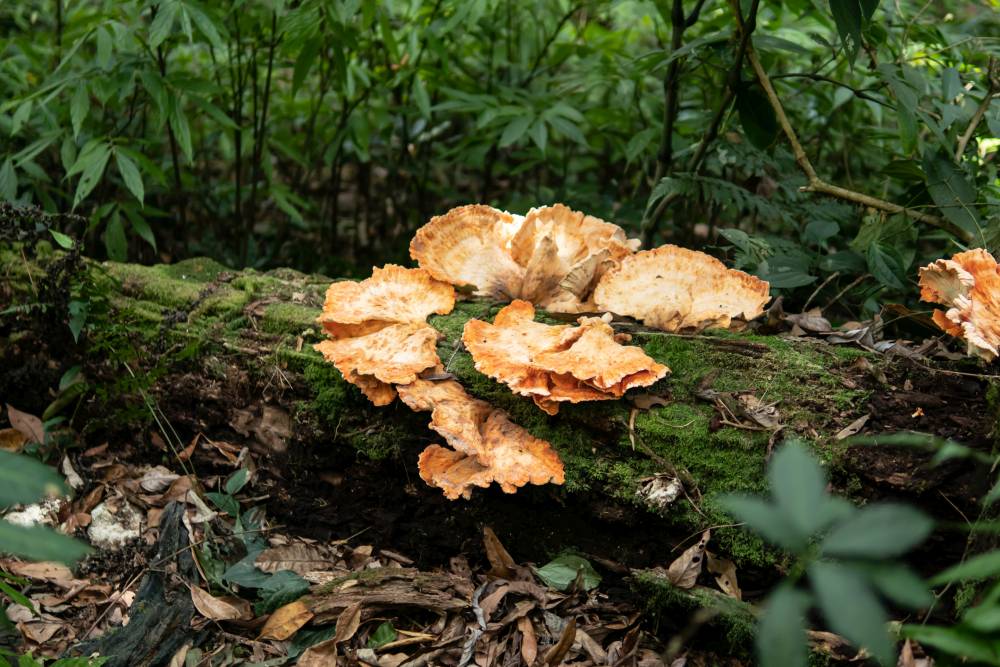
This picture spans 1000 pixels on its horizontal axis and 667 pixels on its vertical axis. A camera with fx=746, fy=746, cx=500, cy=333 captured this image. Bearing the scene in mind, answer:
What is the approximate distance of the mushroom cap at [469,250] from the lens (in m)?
3.37

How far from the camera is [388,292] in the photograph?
3.31 m

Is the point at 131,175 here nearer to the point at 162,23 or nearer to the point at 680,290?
the point at 162,23

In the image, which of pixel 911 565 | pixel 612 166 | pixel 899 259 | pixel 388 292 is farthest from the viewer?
pixel 612 166

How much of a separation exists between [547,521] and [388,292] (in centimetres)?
120

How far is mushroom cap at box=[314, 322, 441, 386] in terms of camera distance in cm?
293

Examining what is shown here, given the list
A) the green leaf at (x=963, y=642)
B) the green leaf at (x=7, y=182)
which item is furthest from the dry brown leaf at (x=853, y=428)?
the green leaf at (x=7, y=182)

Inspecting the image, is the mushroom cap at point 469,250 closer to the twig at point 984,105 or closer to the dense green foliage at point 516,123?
the dense green foliage at point 516,123

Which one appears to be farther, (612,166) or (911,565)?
(612,166)

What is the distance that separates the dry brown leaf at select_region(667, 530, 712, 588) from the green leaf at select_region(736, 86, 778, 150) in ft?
6.56

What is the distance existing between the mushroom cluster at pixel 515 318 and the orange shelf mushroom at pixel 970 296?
24.6 inches


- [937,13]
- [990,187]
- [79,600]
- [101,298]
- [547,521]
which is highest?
[937,13]

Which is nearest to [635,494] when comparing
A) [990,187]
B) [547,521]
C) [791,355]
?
[547,521]

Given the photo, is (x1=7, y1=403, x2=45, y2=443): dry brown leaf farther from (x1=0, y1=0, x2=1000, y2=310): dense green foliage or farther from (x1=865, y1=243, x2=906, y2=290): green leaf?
(x1=865, y1=243, x2=906, y2=290): green leaf

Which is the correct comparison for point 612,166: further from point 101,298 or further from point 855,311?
point 101,298
